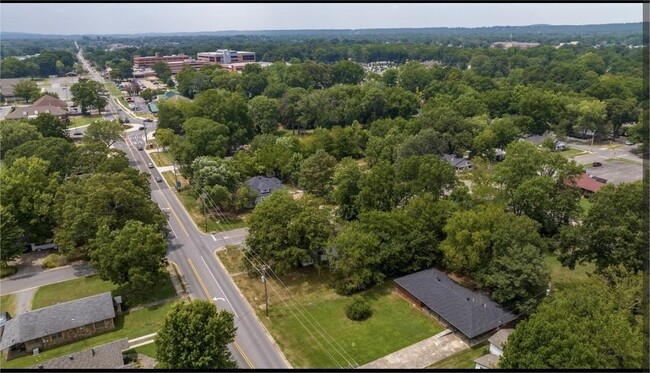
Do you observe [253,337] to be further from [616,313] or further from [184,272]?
[616,313]

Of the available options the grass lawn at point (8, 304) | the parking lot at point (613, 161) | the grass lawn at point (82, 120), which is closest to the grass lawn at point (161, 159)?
the grass lawn at point (82, 120)

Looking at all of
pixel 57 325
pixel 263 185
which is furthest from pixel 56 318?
pixel 263 185

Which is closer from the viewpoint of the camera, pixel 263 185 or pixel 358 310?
pixel 358 310

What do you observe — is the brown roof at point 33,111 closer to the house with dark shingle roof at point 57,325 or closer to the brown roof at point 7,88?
the brown roof at point 7,88

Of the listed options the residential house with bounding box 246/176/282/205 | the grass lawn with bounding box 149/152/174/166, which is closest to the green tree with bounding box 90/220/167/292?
the residential house with bounding box 246/176/282/205

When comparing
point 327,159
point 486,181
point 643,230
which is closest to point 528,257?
point 643,230

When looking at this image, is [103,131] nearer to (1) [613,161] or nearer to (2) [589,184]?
(2) [589,184]
